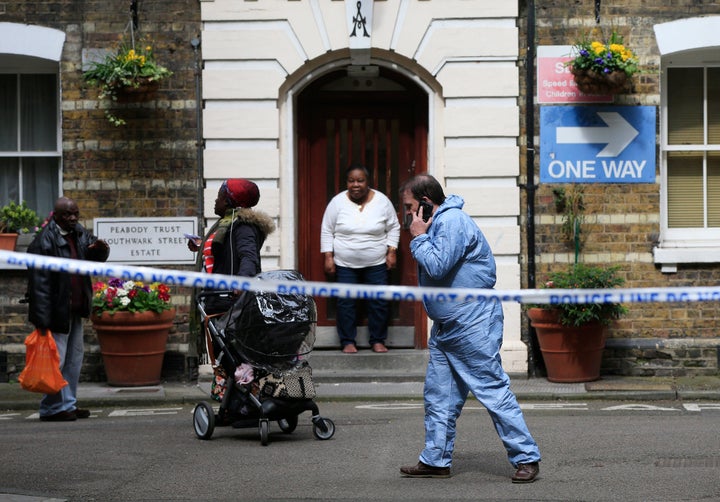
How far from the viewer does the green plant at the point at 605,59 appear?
11781mm

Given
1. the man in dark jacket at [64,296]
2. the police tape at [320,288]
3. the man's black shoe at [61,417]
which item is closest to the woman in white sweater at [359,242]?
the man in dark jacket at [64,296]

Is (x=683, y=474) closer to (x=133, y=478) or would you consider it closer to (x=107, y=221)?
(x=133, y=478)

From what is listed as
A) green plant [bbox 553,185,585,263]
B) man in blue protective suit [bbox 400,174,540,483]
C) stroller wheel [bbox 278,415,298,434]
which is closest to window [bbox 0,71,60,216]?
stroller wheel [bbox 278,415,298,434]

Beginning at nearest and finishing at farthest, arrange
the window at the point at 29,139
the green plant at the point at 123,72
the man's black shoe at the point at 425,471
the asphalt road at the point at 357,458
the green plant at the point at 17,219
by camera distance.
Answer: the asphalt road at the point at 357,458, the man's black shoe at the point at 425,471, the green plant at the point at 123,72, the green plant at the point at 17,219, the window at the point at 29,139

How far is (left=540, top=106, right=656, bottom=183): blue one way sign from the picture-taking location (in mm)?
12258

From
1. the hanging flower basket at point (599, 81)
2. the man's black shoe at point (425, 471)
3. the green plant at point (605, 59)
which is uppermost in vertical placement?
the green plant at point (605, 59)

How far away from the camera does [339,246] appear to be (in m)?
12.3

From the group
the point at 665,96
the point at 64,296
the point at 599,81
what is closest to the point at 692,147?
the point at 665,96

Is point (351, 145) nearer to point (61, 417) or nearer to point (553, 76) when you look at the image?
point (553, 76)

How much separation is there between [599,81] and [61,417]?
5.89 meters

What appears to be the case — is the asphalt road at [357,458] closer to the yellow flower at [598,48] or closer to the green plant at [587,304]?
the green plant at [587,304]

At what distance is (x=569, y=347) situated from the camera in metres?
11.7

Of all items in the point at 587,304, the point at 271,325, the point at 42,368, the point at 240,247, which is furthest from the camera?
the point at 587,304

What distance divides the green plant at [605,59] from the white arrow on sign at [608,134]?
0.55m
